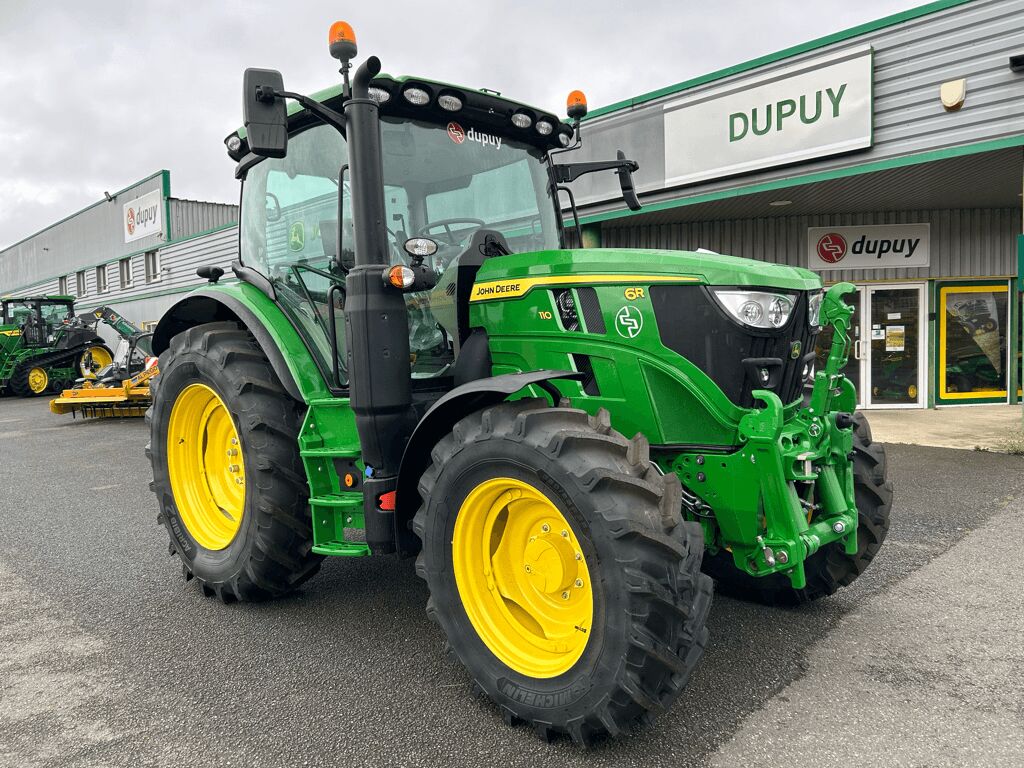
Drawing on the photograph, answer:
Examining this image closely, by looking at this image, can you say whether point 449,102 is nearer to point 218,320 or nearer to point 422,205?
point 422,205

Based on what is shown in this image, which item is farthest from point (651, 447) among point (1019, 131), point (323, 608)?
point (1019, 131)

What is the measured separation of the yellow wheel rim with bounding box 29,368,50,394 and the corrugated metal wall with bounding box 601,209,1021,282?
594 inches

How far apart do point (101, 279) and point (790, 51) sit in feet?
89.6

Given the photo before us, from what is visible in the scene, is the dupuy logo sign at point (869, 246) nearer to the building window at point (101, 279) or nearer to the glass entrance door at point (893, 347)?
the glass entrance door at point (893, 347)

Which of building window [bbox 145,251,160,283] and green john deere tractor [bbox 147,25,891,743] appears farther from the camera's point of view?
building window [bbox 145,251,160,283]

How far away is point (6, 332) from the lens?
1844 centimetres

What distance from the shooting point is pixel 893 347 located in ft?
37.9

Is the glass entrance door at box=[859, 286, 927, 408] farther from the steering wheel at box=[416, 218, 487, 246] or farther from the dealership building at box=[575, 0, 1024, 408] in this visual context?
the steering wheel at box=[416, 218, 487, 246]

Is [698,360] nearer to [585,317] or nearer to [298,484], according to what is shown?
[585,317]

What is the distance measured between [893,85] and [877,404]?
5103 mm

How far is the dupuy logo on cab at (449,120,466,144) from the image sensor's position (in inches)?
139

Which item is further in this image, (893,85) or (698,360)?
(893,85)

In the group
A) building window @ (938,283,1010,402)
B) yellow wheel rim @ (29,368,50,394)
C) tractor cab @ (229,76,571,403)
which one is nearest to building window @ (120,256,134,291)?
yellow wheel rim @ (29,368,50,394)

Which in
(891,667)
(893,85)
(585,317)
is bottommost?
(891,667)
